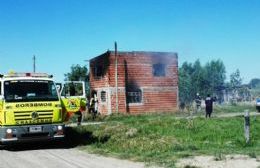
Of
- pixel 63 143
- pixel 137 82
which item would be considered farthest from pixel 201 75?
pixel 63 143

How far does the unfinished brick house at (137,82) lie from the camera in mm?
37188

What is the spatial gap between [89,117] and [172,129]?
48.4ft

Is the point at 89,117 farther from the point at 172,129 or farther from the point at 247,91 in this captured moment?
the point at 247,91

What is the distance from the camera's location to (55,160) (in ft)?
39.6

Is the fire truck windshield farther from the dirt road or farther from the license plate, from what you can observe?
the dirt road

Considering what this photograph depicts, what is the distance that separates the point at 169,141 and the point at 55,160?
4.03 m

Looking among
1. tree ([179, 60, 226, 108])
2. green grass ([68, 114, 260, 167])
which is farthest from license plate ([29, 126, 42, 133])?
tree ([179, 60, 226, 108])

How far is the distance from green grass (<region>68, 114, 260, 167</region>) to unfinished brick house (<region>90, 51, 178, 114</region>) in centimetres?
1691

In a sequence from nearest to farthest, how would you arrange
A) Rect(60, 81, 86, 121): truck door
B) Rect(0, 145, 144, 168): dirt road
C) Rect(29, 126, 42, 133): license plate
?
Rect(0, 145, 144, 168): dirt road < Rect(29, 126, 42, 133): license plate < Rect(60, 81, 86, 121): truck door

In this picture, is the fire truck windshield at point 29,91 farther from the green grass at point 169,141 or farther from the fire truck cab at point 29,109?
the green grass at point 169,141

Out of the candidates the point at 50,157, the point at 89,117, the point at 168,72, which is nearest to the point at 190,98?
the point at 168,72

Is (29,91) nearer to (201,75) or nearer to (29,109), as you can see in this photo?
(29,109)

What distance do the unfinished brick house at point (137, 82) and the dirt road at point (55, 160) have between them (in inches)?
875

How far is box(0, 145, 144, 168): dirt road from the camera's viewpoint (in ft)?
36.1
